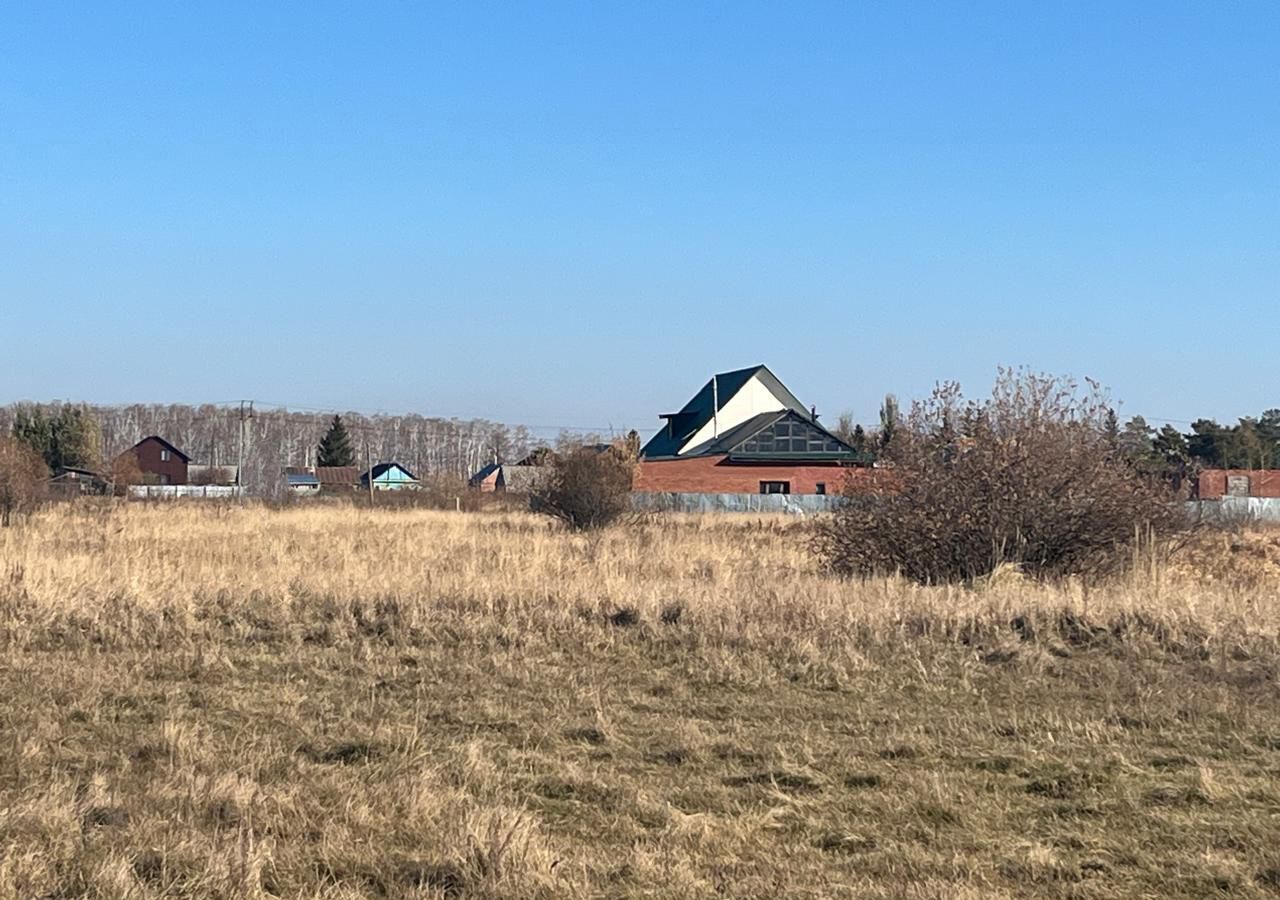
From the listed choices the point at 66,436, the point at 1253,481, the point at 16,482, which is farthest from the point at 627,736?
the point at 66,436

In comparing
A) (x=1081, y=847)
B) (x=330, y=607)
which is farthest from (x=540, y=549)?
(x=1081, y=847)

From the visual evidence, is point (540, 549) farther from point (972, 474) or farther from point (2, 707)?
point (2, 707)

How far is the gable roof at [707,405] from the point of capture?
72.6m

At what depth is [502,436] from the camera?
140m

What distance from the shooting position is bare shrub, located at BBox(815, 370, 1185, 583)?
1520 cm

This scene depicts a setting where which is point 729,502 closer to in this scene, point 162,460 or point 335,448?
point 335,448

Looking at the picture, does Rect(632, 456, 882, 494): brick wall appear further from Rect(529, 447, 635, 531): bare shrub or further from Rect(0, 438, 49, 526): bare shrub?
Rect(0, 438, 49, 526): bare shrub

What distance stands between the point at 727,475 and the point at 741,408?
37.6ft

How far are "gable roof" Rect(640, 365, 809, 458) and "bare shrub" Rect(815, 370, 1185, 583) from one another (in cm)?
5557

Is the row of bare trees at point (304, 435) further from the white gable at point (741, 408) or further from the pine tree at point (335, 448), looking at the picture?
the white gable at point (741, 408)

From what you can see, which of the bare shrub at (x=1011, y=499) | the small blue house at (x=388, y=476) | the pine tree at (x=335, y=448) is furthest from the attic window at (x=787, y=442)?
the pine tree at (x=335, y=448)

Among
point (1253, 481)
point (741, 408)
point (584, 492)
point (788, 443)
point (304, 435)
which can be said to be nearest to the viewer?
point (584, 492)

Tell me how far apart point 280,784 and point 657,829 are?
195cm

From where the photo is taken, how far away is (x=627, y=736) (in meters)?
7.25
